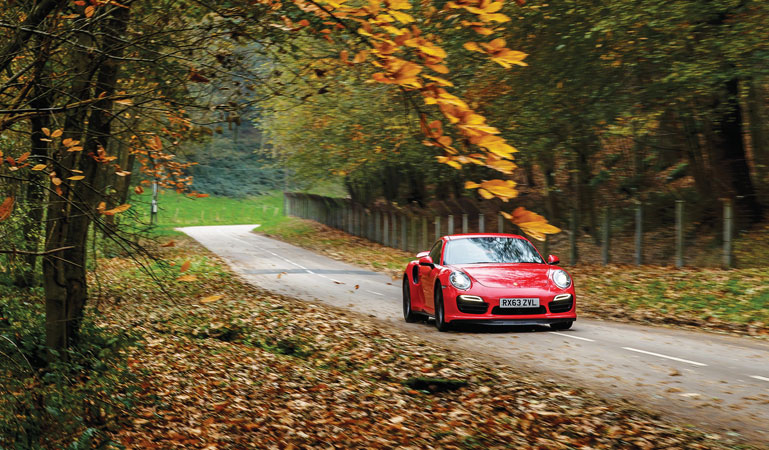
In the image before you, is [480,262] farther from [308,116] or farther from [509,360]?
[308,116]

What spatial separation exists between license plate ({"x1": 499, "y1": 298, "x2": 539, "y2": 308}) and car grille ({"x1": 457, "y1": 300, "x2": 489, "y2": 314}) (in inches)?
9.9

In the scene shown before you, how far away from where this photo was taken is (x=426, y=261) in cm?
1454

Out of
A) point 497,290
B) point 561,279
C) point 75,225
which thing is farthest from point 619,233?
point 75,225

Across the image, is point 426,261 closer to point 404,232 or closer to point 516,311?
point 516,311

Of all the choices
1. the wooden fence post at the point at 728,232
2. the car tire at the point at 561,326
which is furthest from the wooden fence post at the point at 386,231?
the car tire at the point at 561,326

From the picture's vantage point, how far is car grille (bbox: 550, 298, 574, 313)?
12883mm

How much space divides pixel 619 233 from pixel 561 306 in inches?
490

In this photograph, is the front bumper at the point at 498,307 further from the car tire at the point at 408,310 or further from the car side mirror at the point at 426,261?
the car tire at the point at 408,310

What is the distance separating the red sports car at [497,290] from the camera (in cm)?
1272

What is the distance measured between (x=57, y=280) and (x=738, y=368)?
7.86m

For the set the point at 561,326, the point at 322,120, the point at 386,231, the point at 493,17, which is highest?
the point at 322,120

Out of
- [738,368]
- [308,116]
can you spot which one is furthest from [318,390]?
[308,116]

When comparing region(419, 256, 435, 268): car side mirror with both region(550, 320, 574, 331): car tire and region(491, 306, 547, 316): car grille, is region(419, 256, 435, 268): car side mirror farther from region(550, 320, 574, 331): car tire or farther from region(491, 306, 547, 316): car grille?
region(550, 320, 574, 331): car tire

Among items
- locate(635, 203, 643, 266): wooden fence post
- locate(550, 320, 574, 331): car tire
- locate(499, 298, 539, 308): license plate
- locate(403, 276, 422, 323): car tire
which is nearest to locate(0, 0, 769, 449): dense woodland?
locate(635, 203, 643, 266): wooden fence post
